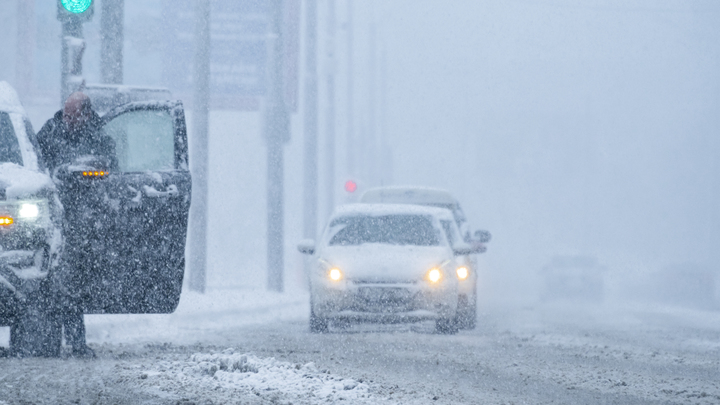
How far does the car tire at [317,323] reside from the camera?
42.4 ft

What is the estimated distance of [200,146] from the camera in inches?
710

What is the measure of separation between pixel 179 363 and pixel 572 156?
10925cm

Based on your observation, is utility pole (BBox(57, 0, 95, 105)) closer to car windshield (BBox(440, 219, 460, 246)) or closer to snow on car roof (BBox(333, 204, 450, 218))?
snow on car roof (BBox(333, 204, 450, 218))

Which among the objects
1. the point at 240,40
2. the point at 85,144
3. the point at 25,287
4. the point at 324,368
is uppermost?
the point at 240,40

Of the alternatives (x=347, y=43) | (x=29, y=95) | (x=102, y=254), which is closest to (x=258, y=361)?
(x=102, y=254)

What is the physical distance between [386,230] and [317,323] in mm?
1802

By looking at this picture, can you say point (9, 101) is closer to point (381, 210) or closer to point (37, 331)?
point (37, 331)

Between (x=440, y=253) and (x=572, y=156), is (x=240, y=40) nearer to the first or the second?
(x=440, y=253)

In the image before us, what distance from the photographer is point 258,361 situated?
327 inches

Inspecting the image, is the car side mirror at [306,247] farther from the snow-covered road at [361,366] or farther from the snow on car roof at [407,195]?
the snow on car roof at [407,195]

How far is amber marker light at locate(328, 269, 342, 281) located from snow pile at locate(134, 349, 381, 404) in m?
4.47

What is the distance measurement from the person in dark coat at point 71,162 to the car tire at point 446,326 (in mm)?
4917

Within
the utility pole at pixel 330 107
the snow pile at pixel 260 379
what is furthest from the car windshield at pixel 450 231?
the utility pole at pixel 330 107

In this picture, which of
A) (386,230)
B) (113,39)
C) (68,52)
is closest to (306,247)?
(386,230)
